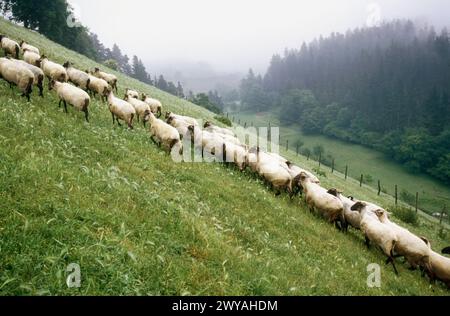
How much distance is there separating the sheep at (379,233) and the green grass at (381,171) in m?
62.0

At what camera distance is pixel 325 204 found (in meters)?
15.4

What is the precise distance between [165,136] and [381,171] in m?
100

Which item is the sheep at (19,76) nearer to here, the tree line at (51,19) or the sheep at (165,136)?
the sheep at (165,136)

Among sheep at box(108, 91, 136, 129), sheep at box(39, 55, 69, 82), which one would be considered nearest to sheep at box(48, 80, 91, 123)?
sheep at box(108, 91, 136, 129)

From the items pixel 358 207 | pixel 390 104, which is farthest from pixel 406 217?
pixel 390 104

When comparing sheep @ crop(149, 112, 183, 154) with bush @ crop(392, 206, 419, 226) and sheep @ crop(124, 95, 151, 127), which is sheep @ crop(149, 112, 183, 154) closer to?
sheep @ crop(124, 95, 151, 127)

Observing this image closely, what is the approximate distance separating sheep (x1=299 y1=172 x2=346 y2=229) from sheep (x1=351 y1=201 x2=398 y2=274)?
0.98 metres

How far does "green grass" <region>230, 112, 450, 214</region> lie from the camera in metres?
83.1

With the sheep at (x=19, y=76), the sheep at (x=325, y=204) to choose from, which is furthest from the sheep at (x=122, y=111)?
the sheep at (x=325, y=204)

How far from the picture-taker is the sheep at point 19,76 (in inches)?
636

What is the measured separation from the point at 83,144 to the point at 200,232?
652 cm

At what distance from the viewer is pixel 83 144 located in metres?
13.1

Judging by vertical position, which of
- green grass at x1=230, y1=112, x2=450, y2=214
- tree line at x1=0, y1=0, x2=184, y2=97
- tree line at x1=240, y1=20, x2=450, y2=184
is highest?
tree line at x1=0, y1=0, x2=184, y2=97

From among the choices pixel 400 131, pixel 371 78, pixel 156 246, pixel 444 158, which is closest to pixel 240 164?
pixel 156 246
